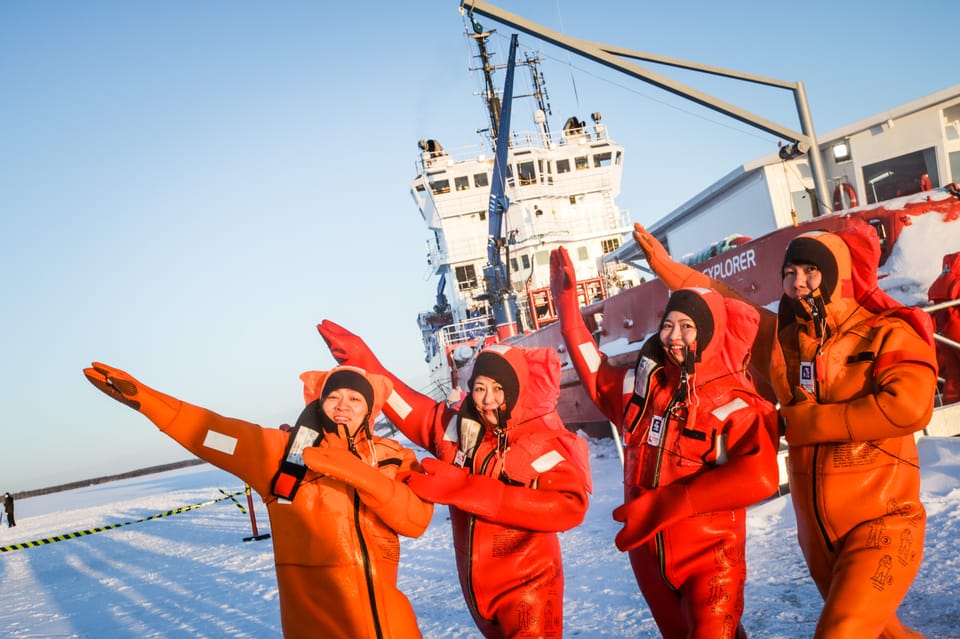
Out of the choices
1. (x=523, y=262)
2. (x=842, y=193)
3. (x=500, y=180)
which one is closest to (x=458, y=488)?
(x=842, y=193)

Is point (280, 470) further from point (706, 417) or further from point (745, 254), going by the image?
point (745, 254)

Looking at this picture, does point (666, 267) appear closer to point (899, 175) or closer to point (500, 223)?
Result: point (899, 175)

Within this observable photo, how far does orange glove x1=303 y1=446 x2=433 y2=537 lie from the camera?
217cm

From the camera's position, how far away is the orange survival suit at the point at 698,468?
2.19 metres

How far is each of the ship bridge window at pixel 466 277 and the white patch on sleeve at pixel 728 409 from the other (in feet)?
67.1

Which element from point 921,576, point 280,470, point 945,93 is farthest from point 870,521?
point 945,93

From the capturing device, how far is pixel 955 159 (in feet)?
35.6

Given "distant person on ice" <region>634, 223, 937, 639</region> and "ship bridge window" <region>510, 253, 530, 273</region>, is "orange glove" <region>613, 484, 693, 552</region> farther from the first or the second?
"ship bridge window" <region>510, 253, 530, 273</region>

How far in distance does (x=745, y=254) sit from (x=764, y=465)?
586 cm

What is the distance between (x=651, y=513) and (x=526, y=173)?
2162 centimetres

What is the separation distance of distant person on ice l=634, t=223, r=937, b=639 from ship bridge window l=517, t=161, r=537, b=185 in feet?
68.4

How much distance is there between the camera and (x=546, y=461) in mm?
2469

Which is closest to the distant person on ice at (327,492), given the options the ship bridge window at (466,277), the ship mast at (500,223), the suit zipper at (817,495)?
the suit zipper at (817,495)

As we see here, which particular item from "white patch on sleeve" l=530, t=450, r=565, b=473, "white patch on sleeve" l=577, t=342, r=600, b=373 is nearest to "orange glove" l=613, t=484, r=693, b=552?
"white patch on sleeve" l=530, t=450, r=565, b=473
